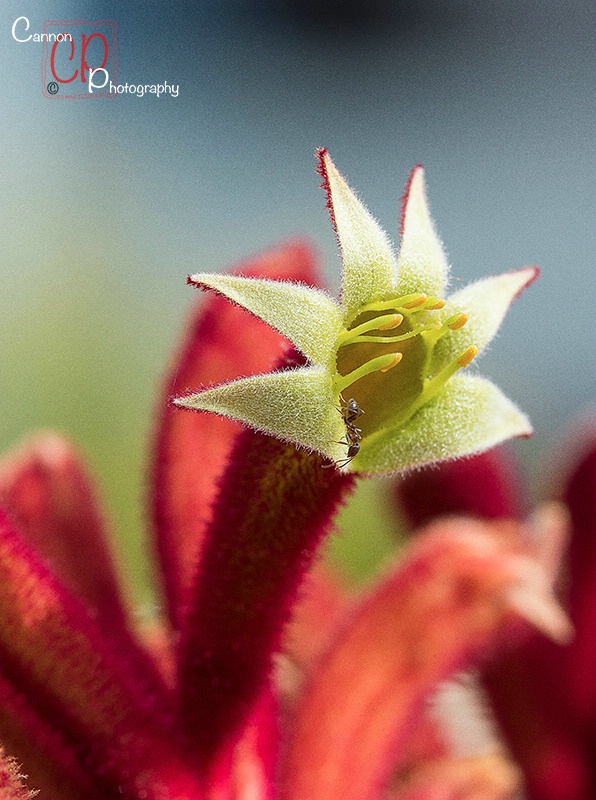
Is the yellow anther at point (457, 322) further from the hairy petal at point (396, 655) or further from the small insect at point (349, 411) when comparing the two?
the hairy petal at point (396, 655)

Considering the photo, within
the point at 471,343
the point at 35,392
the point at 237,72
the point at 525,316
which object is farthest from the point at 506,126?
the point at 471,343

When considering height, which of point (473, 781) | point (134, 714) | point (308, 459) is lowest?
point (473, 781)

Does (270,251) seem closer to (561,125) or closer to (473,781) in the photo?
(473,781)

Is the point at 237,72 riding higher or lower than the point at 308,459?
higher

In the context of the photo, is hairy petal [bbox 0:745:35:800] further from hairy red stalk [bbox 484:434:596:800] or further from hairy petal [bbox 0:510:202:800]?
hairy red stalk [bbox 484:434:596:800]

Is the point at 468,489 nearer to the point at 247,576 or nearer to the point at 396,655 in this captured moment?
the point at 396,655

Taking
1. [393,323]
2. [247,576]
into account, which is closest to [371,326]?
[393,323]

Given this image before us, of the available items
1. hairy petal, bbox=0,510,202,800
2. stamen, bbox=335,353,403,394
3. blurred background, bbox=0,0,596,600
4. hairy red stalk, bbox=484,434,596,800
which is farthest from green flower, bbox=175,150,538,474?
blurred background, bbox=0,0,596,600

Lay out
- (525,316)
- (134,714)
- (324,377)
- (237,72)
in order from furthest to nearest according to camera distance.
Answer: (525,316) → (237,72) → (134,714) → (324,377)

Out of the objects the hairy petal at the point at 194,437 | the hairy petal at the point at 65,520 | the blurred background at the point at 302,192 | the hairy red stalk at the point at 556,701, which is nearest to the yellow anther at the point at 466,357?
the hairy petal at the point at 194,437
